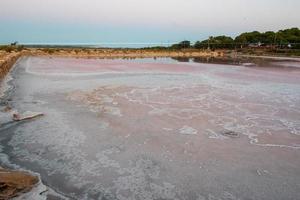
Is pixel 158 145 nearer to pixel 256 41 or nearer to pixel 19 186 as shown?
pixel 19 186

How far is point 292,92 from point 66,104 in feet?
33.4

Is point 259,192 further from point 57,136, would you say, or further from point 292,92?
point 292,92

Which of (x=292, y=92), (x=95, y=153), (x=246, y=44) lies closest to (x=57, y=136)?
(x=95, y=153)

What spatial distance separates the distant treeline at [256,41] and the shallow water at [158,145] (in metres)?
66.4

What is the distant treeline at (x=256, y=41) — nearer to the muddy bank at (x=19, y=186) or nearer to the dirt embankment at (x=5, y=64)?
the dirt embankment at (x=5, y=64)

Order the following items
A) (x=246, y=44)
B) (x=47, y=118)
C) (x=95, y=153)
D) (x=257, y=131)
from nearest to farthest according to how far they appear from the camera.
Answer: (x=95, y=153) → (x=257, y=131) → (x=47, y=118) → (x=246, y=44)

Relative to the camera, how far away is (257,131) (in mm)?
8508

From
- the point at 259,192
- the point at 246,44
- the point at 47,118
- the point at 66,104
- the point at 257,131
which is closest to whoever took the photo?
the point at 259,192

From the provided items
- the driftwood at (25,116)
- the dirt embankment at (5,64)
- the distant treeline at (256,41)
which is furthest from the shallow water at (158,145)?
the distant treeline at (256,41)

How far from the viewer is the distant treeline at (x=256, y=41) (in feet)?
241

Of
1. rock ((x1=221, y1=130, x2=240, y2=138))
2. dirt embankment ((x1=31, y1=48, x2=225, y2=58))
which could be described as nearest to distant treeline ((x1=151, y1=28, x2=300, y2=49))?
dirt embankment ((x1=31, y1=48, x2=225, y2=58))

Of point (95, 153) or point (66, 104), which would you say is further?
point (66, 104)

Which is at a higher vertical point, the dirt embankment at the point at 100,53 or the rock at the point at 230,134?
the dirt embankment at the point at 100,53

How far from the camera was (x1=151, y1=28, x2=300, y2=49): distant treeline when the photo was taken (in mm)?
73438
